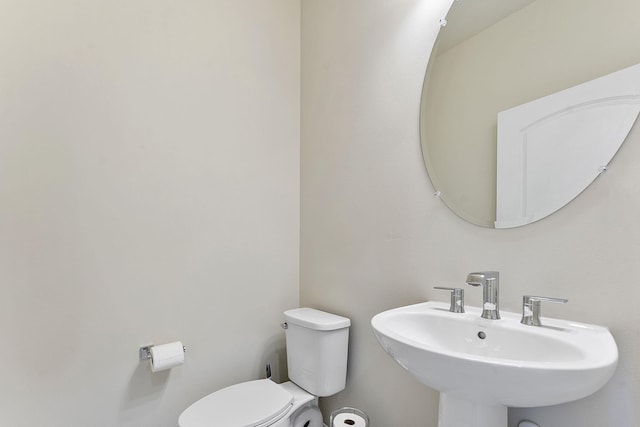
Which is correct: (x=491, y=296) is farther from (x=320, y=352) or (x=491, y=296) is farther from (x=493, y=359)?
(x=320, y=352)

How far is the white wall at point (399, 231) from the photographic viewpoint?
80cm

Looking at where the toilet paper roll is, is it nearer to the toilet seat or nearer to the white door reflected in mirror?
the toilet seat

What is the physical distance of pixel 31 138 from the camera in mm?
1148

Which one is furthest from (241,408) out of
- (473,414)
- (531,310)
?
(531,310)

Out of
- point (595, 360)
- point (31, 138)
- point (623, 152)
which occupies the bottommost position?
point (595, 360)

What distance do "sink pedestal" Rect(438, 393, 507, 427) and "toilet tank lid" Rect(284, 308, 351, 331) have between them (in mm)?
610

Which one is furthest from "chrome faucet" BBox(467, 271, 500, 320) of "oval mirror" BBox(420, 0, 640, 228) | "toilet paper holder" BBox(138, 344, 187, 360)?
"toilet paper holder" BBox(138, 344, 187, 360)

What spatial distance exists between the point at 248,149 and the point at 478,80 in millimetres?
1105

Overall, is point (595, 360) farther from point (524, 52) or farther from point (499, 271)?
point (524, 52)

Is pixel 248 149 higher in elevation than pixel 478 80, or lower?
lower

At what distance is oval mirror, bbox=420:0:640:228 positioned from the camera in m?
0.83

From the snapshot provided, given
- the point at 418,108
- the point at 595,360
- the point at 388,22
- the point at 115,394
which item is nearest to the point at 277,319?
the point at 115,394

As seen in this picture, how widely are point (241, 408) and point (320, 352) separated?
38cm

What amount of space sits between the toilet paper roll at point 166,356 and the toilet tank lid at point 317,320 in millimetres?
492
